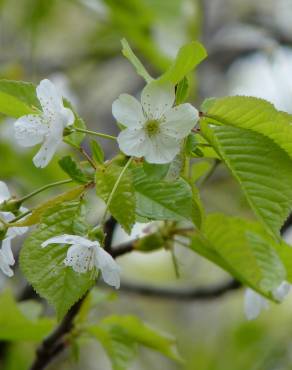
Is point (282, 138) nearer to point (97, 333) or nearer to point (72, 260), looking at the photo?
point (72, 260)

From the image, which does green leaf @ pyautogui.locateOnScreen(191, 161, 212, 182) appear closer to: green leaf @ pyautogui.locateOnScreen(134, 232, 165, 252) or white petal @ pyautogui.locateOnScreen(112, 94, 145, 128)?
green leaf @ pyautogui.locateOnScreen(134, 232, 165, 252)

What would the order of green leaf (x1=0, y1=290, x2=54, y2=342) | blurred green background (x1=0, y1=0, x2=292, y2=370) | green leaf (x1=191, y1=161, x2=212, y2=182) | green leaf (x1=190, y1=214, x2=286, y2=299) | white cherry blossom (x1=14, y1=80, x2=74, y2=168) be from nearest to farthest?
white cherry blossom (x1=14, y1=80, x2=74, y2=168), green leaf (x1=190, y1=214, x2=286, y2=299), green leaf (x1=191, y1=161, x2=212, y2=182), green leaf (x1=0, y1=290, x2=54, y2=342), blurred green background (x1=0, y1=0, x2=292, y2=370)

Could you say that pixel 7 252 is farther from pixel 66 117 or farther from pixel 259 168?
pixel 259 168

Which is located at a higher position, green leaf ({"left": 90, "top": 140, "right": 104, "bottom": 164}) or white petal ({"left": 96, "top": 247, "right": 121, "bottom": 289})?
green leaf ({"left": 90, "top": 140, "right": 104, "bottom": 164})

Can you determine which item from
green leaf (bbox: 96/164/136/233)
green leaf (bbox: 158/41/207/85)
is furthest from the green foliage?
green leaf (bbox: 158/41/207/85)

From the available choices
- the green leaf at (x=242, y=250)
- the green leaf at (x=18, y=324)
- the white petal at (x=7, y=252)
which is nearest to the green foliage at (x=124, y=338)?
the green leaf at (x=18, y=324)

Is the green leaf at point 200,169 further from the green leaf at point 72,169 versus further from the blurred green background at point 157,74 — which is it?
the blurred green background at point 157,74
